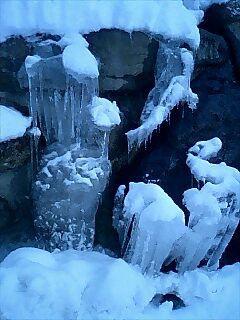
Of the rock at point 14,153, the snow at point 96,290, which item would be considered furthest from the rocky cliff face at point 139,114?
the snow at point 96,290

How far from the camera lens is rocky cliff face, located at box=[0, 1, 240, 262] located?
13.5 feet

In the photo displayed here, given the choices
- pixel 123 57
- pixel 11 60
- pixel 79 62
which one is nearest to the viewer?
pixel 79 62

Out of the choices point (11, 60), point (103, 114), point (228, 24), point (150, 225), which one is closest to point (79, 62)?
point (103, 114)

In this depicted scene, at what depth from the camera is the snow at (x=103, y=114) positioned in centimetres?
390

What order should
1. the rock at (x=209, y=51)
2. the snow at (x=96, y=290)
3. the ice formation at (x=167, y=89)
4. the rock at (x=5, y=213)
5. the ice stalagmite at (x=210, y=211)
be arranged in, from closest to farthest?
the snow at (x=96, y=290)
the ice stalagmite at (x=210, y=211)
the ice formation at (x=167, y=89)
the rock at (x=5, y=213)
the rock at (x=209, y=51)

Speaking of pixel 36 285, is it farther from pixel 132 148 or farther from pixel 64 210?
pixel 132 148

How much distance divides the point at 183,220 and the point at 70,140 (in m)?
1.05

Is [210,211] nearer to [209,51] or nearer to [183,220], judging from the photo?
[183,220]

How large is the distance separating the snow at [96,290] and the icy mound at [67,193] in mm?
270

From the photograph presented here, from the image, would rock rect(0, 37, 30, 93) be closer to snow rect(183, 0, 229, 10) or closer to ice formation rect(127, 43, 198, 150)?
ice formation rect(127, 43, 198, 150)

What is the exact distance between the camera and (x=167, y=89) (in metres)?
4.30

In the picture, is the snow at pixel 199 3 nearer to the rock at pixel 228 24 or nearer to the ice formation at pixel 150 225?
the rock at pixel 228 24

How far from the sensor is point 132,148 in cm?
450

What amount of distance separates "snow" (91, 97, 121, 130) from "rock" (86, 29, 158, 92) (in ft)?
1.15
